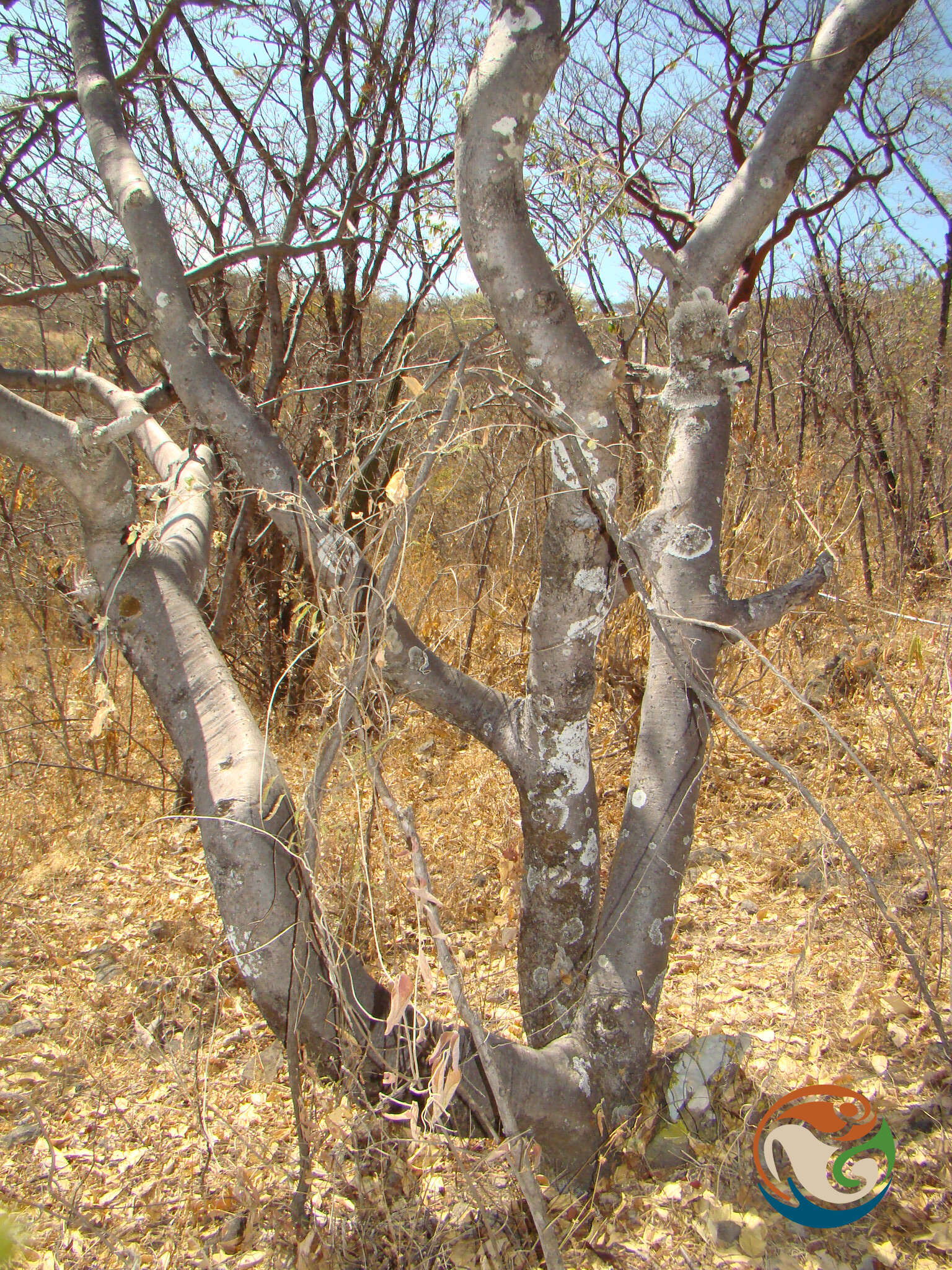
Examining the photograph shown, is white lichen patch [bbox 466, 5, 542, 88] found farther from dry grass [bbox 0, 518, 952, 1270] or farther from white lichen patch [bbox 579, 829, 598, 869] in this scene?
white lichen patch [bbox 579, 829, 598, 869]

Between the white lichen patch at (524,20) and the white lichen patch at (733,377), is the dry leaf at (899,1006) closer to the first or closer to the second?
the white lichen patch at (733,377)

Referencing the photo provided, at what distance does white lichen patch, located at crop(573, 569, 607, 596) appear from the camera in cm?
172

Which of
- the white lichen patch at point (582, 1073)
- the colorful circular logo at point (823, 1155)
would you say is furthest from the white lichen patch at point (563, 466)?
the colorful circular logo at point (823, 1155)

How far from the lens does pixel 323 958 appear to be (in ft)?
5.10

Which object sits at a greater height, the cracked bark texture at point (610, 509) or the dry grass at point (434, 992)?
the cracked bark texture at point (610, 509)

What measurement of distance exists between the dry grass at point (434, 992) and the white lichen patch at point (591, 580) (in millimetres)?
309

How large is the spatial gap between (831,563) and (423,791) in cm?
226

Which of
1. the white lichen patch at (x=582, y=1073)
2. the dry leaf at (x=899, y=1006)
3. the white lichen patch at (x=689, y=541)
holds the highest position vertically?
the white lichen patch at (x=689, y=541)

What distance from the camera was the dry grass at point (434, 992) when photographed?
1.58 meters

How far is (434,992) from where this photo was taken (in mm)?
1489

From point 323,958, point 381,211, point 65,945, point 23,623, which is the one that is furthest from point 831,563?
point 23,623

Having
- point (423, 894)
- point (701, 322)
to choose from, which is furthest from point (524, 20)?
point (423, 894)

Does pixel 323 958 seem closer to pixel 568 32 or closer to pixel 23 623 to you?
pixel 568 32

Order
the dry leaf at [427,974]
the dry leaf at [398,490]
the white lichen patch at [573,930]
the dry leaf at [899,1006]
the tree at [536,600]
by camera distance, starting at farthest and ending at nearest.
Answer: the dry leaf at [899,1006]
the white lichen patch at [573,930]
the tree at [536,600]
the dry leaf at [398,490]
the dry leaf at [427,974]
